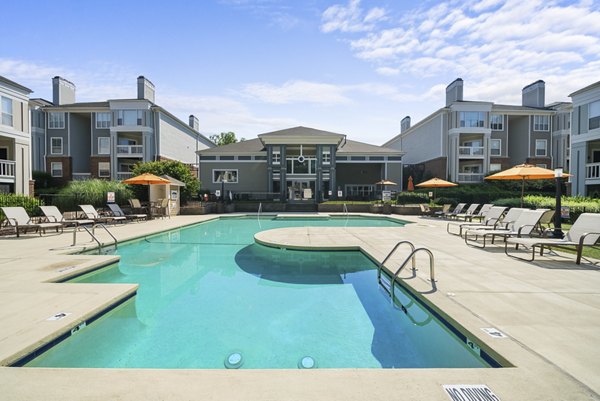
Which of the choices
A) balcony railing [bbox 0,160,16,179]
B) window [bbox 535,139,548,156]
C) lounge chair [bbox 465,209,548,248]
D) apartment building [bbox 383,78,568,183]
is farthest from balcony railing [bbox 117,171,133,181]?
window [bbox 535,139,548,156]

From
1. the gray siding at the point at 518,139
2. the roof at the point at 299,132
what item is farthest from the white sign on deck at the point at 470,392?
the gray siding at the point at 518,139

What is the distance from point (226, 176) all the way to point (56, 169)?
17027 millimetres

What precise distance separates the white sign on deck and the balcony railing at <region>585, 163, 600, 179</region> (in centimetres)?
2488

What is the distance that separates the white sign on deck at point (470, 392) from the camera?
2.27 m

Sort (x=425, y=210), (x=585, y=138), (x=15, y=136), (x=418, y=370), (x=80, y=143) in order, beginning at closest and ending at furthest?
(x=418, y=370) → (x=15, y=136) → (x=585, y=138) → (x=425, y=210) → (x=80, y=143)

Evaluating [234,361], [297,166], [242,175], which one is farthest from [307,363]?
[242,175]

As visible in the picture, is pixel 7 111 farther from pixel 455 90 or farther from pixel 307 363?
pixel 455 90

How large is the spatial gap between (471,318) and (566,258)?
5.55 m

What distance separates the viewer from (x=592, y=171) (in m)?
20.3

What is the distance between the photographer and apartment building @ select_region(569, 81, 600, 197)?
19.8 m

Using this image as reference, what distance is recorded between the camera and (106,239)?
9930mm

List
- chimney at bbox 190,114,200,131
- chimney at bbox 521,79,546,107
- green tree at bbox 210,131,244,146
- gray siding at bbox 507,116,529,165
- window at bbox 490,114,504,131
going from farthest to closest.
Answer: green tree at bbox 210,131,244,146 → chimney at bbox 190,114,200,131 → chimney at bbox 521,79,546,107 → gray siding at bbox 507,116,529,165 → window at bbox 490,114,504,131

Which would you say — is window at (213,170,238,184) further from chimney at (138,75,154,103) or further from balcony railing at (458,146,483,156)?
balcony railing at (458,146,483,156)

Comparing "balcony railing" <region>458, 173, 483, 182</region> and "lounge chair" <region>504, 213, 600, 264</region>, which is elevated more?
"balcony railing" <region>458, 173, 483, 182</region>
